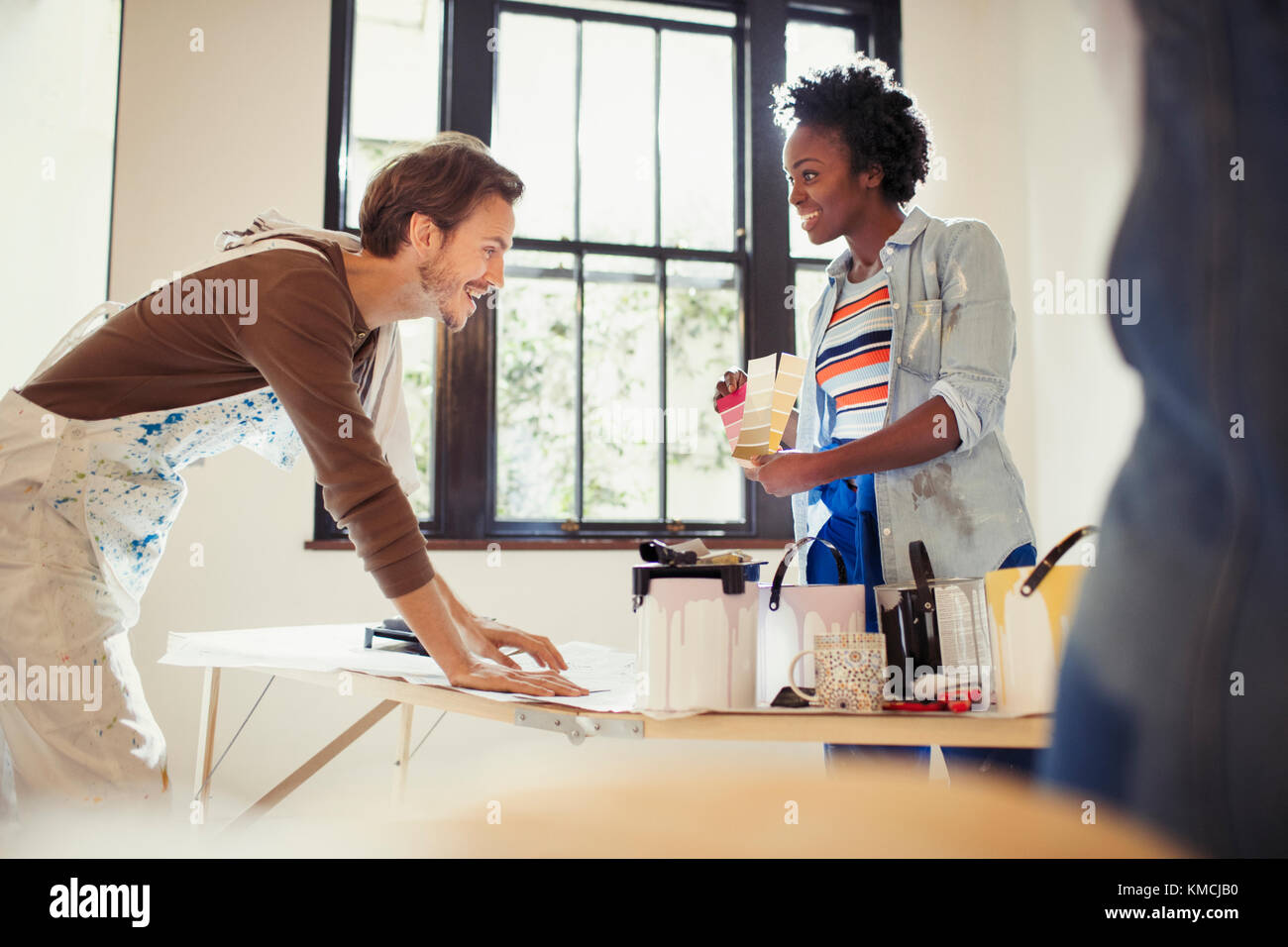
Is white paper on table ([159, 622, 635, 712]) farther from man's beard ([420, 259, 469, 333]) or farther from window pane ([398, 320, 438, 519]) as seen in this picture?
window pane ([398, 320, 438, 519])

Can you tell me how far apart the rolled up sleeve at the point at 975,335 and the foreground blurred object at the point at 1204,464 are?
1102 mm

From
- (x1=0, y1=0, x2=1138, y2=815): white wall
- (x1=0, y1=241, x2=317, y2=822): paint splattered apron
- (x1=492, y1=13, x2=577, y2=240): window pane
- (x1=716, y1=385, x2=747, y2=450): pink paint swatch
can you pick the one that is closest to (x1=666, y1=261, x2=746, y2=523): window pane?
(x1=0, y1=0, x2=1138, y2=815): white wall

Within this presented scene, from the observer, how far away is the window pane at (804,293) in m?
3.68

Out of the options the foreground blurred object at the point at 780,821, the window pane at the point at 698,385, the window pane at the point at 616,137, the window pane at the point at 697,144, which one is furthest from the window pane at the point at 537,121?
the foreground blurred object at the point at 780,821

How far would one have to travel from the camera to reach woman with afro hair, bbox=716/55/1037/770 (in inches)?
51.9

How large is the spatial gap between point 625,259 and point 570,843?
3443 mm

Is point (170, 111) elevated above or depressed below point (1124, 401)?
above

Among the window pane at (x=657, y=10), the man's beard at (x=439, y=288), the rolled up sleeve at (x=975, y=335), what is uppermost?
the window pane at (x=657, y=10)

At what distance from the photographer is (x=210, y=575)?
3029 mm

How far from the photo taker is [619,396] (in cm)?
355

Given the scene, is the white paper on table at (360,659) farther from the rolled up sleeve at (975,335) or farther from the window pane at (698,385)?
the window pane at (698,385)
